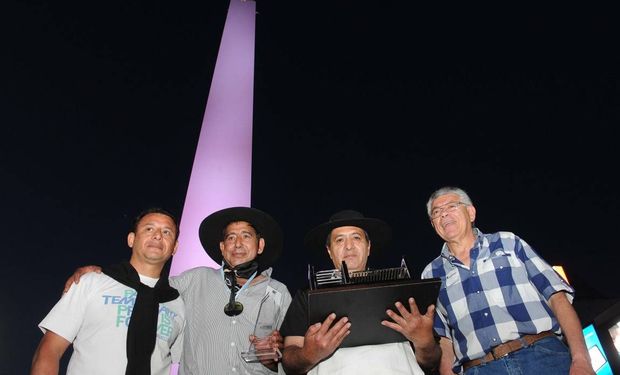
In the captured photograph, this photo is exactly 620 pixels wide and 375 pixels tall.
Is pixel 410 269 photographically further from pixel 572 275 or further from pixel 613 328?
pixel 572 275

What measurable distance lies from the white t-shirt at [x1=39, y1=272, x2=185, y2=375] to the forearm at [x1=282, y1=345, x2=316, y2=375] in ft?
2.37

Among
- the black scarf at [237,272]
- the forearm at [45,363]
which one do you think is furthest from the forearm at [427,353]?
the forearm at [45,363]

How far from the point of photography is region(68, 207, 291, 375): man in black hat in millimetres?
2129

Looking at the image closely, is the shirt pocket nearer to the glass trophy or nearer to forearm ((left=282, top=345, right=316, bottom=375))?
forearm ((left=282, top=345, right=316, bottom=375))

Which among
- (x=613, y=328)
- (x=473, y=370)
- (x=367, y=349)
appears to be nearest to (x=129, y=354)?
(x=367, y=349)

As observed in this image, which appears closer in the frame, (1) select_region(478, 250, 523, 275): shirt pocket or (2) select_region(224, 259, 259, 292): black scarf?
(1) select_region(478, 250, 523, 275): shirt pocket

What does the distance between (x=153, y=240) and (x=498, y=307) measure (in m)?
1.89

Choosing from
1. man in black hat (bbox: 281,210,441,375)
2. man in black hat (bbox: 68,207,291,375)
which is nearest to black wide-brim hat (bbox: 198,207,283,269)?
man in black hat (bbox: 68,207,291,375)

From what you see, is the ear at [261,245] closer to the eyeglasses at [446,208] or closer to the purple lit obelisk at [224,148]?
the purple lit obelisk at [224,148]

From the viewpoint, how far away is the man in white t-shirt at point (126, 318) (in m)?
1.85

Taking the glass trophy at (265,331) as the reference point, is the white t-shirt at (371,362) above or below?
below

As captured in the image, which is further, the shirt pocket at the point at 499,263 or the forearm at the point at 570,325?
the shirt pocket at the point at 499,263

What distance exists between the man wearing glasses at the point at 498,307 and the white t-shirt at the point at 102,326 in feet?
4.95

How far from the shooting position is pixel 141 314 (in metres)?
2.00
